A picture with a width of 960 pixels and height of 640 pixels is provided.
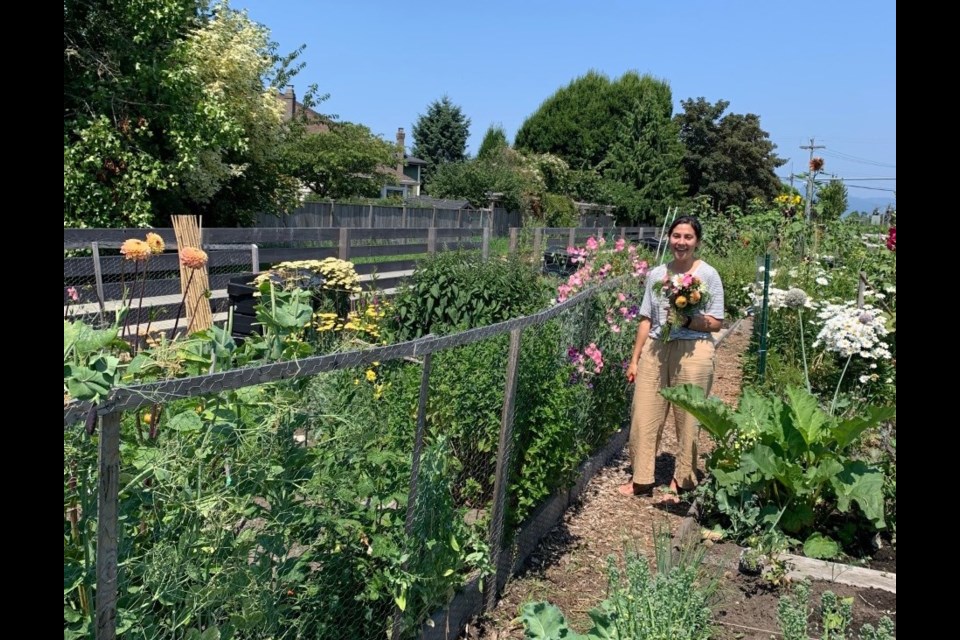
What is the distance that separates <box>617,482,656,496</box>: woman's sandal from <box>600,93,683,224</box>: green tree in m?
38.6

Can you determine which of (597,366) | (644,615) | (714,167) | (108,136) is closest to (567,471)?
(597,366)

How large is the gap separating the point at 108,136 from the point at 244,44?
4103 millimetres

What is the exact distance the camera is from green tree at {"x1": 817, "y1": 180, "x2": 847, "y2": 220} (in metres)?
20.6

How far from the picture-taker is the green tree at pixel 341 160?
26703 millimetres

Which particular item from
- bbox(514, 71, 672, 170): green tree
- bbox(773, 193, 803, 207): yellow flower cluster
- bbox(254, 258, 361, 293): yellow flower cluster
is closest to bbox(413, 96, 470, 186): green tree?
bbox(514, 71, 672, 170): green tree

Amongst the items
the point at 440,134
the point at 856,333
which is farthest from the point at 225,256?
the point at 440,134

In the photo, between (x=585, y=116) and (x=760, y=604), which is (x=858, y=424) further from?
(x=585, y=116)

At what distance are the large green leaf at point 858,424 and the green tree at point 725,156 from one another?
152 ft

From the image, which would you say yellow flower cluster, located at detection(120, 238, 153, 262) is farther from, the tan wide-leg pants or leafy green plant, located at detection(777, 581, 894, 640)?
the tan wide-leg pants

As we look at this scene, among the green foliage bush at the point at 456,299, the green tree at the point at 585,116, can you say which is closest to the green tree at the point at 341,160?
the green foliage bush at the point at 456,299

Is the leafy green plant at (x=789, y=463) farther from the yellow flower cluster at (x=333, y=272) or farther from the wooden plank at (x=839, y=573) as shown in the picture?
the yellow flower cluster at (x=333, y=272)

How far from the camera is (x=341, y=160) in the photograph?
89.0ft

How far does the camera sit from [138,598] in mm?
1769

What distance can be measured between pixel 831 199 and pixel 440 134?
49.8 meters
